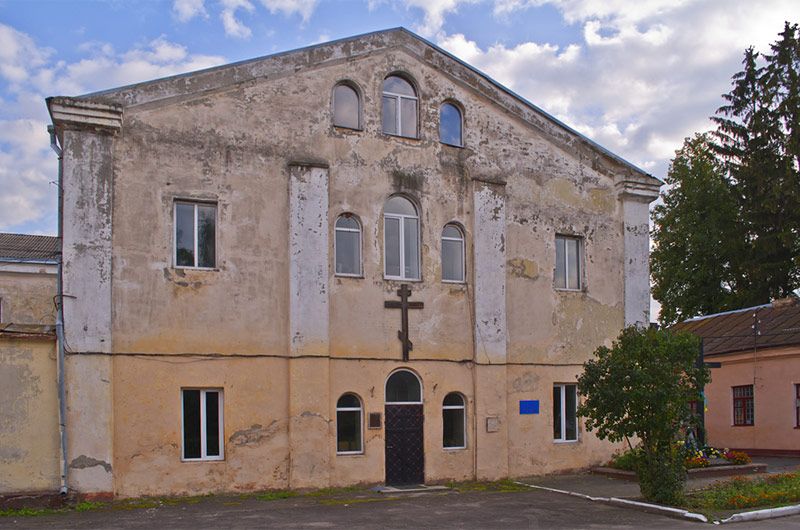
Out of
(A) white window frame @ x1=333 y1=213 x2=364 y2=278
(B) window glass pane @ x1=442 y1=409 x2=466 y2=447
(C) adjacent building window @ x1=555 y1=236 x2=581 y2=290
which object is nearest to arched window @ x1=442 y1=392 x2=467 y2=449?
(B) window glass pane @ x1=442 y1=409 x2=466 y2=447

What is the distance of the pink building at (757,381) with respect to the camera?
2569cm

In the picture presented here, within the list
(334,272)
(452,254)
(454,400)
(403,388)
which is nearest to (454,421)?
(454,400)

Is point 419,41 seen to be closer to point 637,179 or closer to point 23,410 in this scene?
point 637,179

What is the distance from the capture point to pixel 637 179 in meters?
20.5

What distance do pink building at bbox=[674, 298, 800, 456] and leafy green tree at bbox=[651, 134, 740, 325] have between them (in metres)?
8.09

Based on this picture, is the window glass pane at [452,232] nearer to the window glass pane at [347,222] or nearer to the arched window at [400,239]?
the arched window at [400,239]

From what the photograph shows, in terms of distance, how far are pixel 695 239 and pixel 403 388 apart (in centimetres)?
2454

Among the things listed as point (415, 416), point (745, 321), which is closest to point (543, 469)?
point (415, 416)

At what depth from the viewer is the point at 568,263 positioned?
19.9 metres

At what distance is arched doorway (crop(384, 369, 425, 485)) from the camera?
17.4 m

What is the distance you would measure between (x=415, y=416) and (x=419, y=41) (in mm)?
7966

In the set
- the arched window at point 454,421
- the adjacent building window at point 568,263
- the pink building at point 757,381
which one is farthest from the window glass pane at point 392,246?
the pink building at point 757,381

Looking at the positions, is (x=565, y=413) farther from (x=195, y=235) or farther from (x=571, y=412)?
(x=195, y=235)

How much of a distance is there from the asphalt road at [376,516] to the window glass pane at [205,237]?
439 cm
